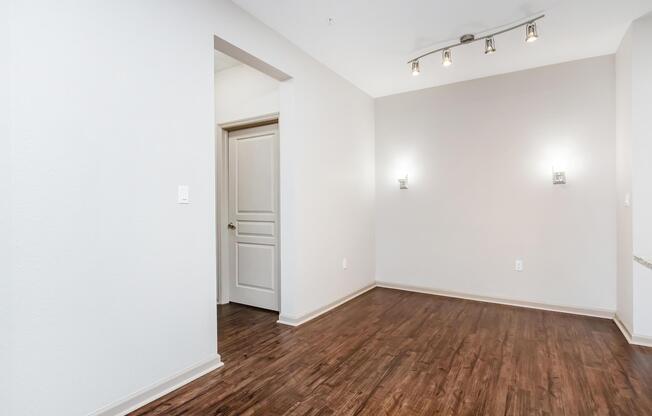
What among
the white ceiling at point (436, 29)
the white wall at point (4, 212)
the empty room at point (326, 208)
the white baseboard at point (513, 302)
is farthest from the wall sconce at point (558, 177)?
the white wall at point (4, 212)

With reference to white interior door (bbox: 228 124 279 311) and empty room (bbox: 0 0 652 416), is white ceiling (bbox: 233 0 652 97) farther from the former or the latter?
white interior door (bbox: 228 124 279 311)

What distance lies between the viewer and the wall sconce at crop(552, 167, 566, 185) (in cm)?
374

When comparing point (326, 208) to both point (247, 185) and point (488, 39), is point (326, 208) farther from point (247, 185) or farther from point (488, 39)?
point (488, 39)

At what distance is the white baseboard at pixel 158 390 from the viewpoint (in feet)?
6.24

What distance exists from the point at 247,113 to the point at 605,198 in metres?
4.01

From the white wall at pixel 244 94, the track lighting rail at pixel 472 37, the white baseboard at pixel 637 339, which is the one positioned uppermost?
the track lighting rail at pixel 472 37

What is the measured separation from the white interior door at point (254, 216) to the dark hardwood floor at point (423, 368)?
1.35 ft

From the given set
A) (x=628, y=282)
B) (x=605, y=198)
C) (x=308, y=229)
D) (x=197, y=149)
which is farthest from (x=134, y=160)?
(x=605, y=198)

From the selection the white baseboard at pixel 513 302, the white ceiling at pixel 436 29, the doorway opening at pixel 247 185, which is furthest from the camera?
the doorway opening at pixel 247 185

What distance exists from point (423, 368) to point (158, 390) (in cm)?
182

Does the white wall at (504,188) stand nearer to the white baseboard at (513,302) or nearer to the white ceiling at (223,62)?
the white baseboard at (513,302)

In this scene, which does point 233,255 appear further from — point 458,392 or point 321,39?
point 458,392

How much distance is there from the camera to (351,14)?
2855 mm

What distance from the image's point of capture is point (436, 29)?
10.1 ft
